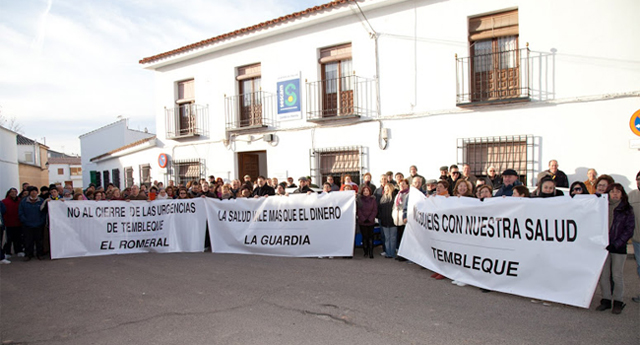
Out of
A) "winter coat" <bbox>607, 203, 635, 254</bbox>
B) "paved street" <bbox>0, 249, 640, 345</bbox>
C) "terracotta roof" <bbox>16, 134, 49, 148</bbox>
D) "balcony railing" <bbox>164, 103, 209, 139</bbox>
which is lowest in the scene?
"paved street" <bbox>0, 249, 640, 345</bbox>

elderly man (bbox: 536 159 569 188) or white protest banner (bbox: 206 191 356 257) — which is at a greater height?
elderly man (bbox: 536 159 569 188)

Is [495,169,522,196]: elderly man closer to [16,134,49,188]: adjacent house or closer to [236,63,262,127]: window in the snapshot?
[236,63,262,127]: window

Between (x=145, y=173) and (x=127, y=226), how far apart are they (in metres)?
9.53

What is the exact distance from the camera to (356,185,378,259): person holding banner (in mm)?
8578

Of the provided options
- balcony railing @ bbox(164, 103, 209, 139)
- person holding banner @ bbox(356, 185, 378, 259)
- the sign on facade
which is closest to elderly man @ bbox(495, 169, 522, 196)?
person holding banner @ bbox(356, 185, 378, 259)

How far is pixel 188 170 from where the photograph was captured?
55.0 ft

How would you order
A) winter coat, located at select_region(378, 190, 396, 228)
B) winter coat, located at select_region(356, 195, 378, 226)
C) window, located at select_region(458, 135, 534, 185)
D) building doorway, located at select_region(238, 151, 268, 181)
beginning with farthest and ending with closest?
building doorway, located at select_region(238, 151, 268, 181), window, located at select_region(458, 135, 534, 185), winter coat, located at select_region(356, 195, 378, 226), winter coat, located at select_region(378, 190, 396, 228)

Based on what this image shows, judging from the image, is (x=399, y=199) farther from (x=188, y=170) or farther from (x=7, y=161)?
(x=7, y=161)

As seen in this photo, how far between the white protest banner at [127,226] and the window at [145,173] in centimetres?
863

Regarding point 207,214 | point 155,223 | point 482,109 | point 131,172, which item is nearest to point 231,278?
point 207,214

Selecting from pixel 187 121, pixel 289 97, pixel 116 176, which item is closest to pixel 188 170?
pixel 187 121

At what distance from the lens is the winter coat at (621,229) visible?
16.5ft

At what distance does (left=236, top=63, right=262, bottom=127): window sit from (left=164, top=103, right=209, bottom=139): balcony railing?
1.59 metres

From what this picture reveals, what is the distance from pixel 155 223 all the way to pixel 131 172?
11.2 metres
